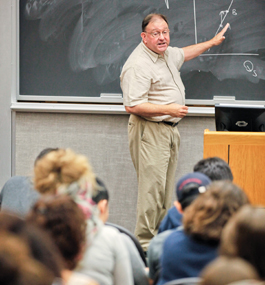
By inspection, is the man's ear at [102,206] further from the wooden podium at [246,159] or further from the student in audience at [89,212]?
the wooden podium at [246,159]

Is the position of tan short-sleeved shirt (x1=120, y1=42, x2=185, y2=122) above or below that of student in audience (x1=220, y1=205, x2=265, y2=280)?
above

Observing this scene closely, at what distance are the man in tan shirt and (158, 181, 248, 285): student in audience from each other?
6.79ft

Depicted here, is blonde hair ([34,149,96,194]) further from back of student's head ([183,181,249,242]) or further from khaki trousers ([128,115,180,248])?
khaki trousers ([128,115,180,248])

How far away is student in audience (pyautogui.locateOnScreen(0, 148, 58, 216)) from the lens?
2184 millimetres

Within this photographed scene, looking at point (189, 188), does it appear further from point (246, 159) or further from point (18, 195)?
point (246, 159)

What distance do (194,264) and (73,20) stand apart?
2961mm

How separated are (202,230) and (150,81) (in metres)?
2.27

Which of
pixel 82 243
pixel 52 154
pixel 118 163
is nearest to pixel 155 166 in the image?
pixel 118 163

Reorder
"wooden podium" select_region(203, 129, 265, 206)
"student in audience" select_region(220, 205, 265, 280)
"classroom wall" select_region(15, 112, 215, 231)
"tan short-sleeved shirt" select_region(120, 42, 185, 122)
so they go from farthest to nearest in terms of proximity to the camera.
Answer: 1. "classroom wall" select_region(15, 112, 215, 231)
2. "tan short-sleeved shirt" select_region(120, 42, 185, 122)
3. "wooden podium" select_region(203, 129, 265, 206)
4. "student in audience" select_region(220, 205, 265, 280)

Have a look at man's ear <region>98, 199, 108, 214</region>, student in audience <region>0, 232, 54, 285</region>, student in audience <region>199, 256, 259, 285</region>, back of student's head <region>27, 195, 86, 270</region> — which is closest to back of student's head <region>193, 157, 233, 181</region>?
man's ear <region>98, 199, 108, 214</region>

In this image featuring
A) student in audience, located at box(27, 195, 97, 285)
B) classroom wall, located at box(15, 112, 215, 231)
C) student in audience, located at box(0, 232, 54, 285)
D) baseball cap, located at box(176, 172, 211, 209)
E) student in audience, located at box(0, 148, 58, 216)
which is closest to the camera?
student in audience, located at box(0, 232, 54, 285)

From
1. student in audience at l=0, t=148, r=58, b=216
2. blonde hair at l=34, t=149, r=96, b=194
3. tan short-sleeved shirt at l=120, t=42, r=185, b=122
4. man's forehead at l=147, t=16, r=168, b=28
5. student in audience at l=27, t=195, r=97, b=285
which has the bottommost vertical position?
student in audience at l=0, t=148, r=58, b=216

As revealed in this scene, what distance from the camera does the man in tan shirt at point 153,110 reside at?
3490 millimetres

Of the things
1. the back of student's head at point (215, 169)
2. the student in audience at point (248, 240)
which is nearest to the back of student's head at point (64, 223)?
the student in audience at point (248, 240)
